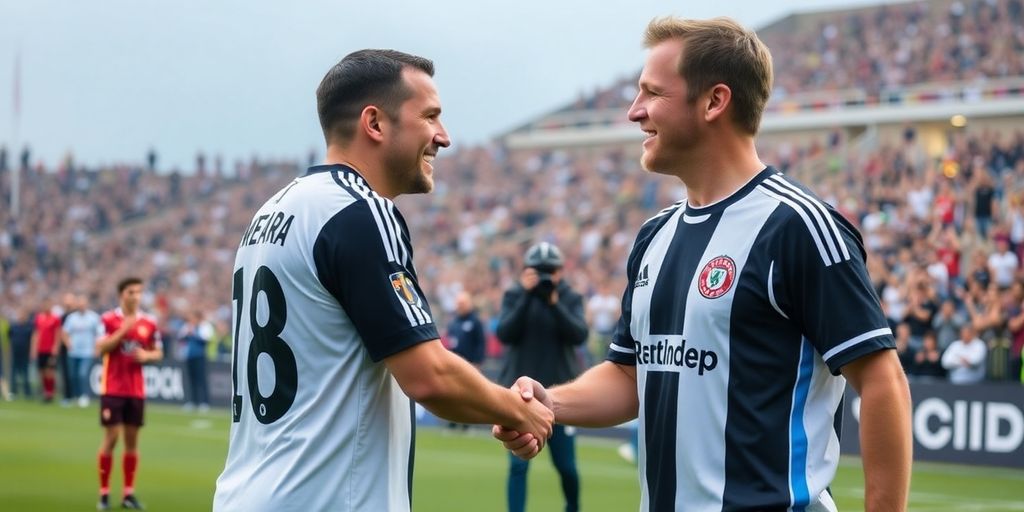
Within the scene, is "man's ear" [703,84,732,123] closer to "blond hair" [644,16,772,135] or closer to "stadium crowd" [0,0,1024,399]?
"blond hair" [644,16,772,135]

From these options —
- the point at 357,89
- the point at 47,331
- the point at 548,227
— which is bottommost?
the point at 47,331

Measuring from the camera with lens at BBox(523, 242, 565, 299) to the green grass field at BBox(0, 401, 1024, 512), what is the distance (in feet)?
8.36

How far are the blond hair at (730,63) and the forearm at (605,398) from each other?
99 centimetres

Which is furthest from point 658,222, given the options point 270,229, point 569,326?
point 569,326

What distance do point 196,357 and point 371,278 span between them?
24.9 metres

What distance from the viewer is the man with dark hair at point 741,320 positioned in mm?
3633

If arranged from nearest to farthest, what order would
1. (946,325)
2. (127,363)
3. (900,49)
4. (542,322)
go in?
(542,322)
(127,363)
(946,325)
(900,49)

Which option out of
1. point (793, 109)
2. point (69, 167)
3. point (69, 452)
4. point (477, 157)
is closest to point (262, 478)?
point (69, 452)

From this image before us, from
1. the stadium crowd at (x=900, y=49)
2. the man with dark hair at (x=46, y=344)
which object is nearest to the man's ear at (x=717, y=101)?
the man with dark hair at (x=46, y=344)

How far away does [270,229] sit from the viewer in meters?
4.31

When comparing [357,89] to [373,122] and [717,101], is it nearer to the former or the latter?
[373,122]

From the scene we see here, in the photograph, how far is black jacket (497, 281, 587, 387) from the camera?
12133 millimetres

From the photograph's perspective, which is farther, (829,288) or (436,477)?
(436,477)

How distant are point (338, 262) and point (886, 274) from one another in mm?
18077
